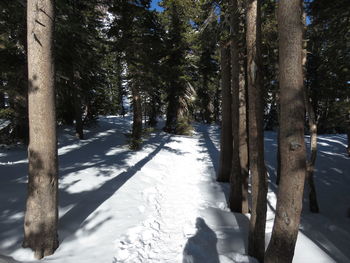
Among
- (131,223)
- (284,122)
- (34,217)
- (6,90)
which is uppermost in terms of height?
(6,90)

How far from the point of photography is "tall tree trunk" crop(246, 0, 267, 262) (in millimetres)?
4531

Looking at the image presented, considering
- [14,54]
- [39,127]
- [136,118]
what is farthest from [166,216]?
[136,118]

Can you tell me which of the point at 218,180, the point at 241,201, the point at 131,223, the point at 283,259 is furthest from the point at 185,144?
the point at 283,259

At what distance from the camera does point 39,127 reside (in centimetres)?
377

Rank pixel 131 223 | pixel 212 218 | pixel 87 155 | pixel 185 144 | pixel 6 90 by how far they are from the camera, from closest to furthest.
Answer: pixel 131 223, pixel 212 218, pixel 6 90, pixel 87 155, pixel 185 144

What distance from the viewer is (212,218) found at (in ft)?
20.8

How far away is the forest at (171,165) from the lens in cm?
374

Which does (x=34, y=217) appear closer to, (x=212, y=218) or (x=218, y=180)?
(x=212, y=218)

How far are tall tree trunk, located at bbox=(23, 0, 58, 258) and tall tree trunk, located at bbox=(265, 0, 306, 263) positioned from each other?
3.69 metres

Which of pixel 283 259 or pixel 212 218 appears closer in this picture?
pixel 283 259

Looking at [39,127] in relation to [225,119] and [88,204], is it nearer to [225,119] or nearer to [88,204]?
[88,204]

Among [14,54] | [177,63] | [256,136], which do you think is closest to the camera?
[256,136]

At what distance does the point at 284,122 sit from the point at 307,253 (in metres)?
2.96

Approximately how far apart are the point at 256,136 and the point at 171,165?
744 cm
